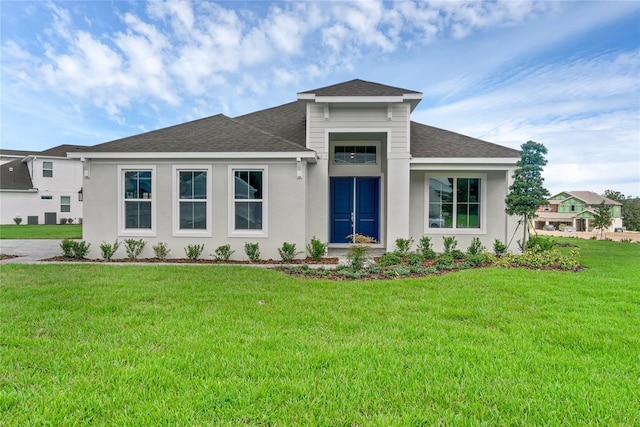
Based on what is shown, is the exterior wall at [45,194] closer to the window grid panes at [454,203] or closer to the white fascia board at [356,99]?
the white fascia board at [356,99]

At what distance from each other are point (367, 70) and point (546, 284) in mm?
12565

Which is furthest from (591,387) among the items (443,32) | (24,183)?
(24,183)

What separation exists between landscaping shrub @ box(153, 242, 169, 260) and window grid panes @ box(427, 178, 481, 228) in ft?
26.3

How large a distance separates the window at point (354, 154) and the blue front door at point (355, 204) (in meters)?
0.63

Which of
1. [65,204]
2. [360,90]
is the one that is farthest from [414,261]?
[65,204]

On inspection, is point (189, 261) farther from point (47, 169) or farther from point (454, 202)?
point (47, 169)

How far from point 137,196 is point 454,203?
9726mm

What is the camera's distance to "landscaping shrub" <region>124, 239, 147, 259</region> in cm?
884

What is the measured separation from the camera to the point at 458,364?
116 inches

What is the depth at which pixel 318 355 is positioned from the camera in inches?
122

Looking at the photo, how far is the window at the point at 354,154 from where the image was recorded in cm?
1096

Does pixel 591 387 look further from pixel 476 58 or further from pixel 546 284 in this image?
pixel 476 58

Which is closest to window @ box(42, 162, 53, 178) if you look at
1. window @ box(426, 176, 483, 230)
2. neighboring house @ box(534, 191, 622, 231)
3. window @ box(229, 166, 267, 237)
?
window @ box(229, 166, 267, 237)

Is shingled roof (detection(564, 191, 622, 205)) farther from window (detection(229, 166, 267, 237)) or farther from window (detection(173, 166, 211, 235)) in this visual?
window (detection(173, 166, 211, 235))
